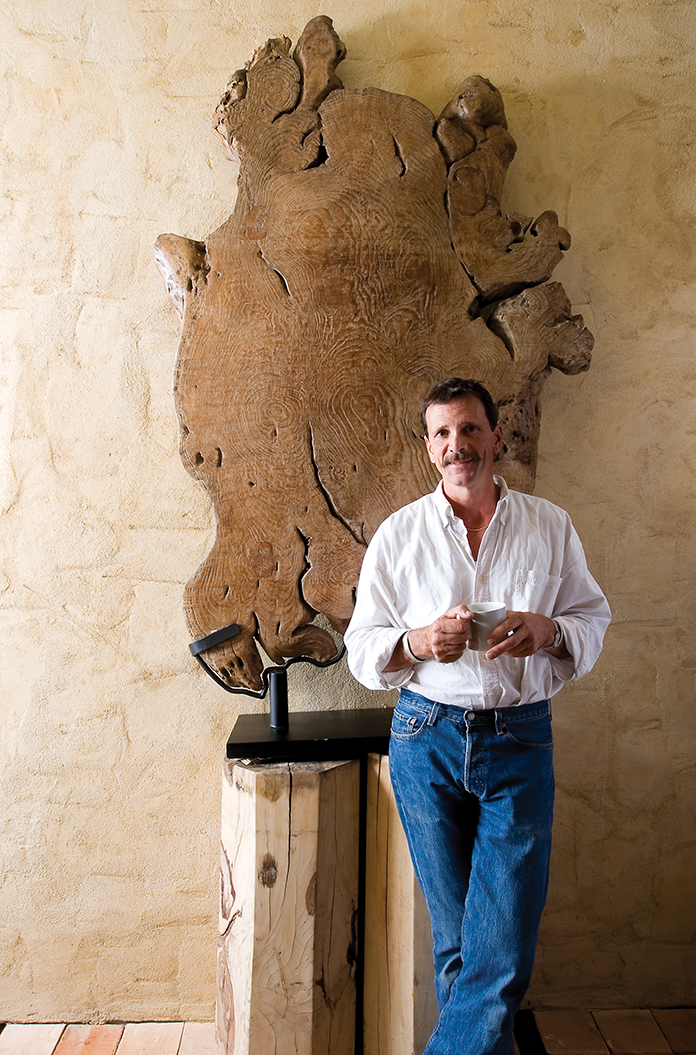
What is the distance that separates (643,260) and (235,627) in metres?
1.60

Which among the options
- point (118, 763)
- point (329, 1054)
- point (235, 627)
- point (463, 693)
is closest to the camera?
point (463, 693)

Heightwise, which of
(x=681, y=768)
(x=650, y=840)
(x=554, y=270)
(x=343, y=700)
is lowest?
(x=650, y=840)

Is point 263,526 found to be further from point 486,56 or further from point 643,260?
point 486,56

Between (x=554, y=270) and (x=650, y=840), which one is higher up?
(x=554, y=270)

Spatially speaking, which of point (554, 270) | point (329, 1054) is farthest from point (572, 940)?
point (554, 270)

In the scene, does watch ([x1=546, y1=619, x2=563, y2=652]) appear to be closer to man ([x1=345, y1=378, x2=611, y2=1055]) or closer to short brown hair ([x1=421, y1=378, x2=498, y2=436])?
man ([x1=345, y1=378, x2=611, y2=1055])

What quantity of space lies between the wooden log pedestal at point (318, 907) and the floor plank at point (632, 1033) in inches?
27.5

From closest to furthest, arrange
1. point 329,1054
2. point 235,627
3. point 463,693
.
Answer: point 463,693, point 329,1054, point 235,627

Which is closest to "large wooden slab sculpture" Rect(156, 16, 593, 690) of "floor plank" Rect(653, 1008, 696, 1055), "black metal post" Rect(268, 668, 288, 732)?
"black metal post" Rect(268, 668, 288, 732)

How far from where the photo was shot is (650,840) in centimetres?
212

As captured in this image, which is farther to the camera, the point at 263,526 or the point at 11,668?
the point at 11,668

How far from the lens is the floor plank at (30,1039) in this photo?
75.6 inches

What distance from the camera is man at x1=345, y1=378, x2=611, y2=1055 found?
4.65 ft

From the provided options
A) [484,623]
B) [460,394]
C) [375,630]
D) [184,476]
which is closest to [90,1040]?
[375,630]
